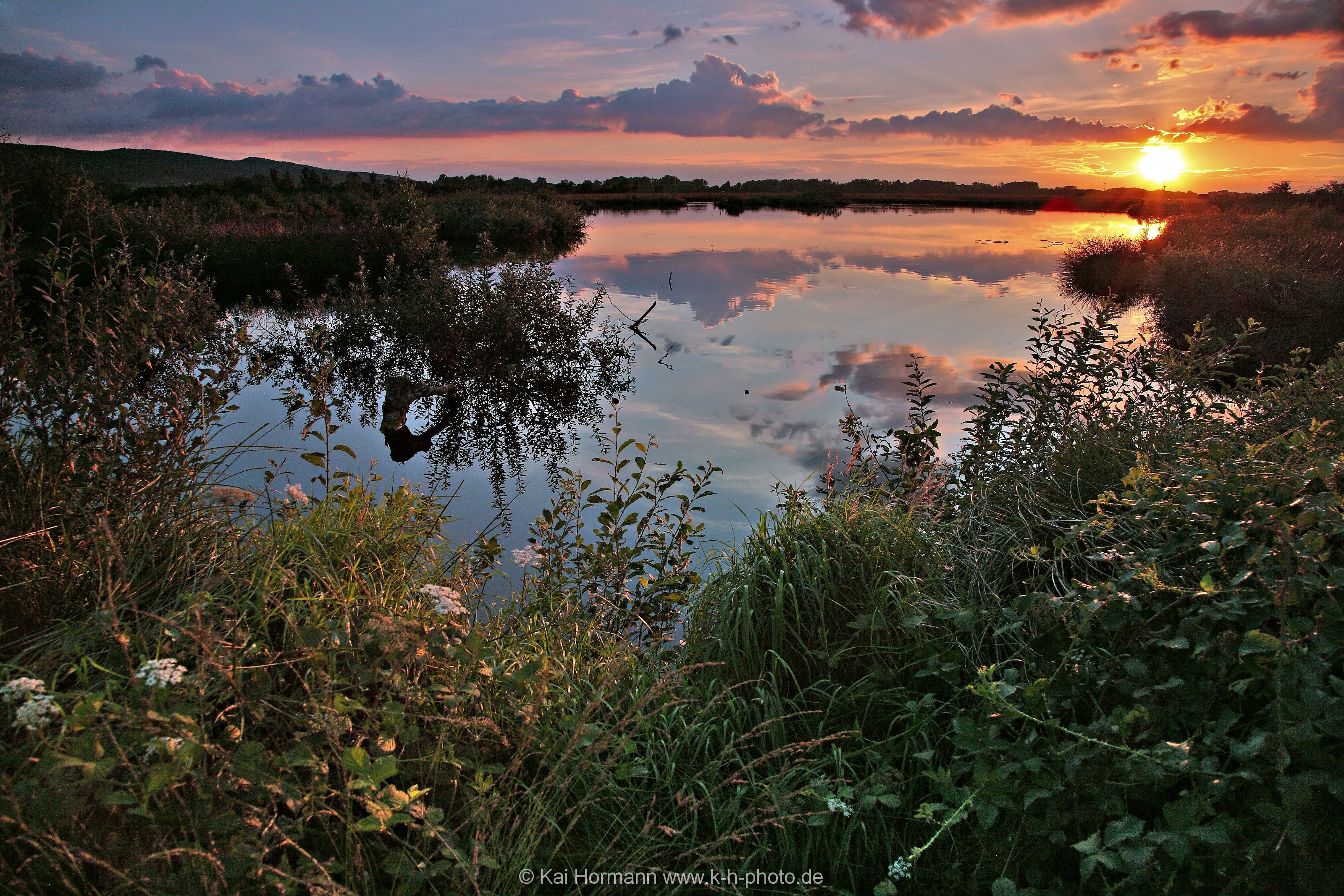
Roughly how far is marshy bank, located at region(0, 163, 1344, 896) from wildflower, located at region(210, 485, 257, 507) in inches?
1.4

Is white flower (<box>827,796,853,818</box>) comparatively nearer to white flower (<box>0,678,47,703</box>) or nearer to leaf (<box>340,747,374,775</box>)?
leaf (<box>340,747,374,775</box>)

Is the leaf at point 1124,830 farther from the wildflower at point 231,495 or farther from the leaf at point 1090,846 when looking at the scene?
the wildflower at point 231,495

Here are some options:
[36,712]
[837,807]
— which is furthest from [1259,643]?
[36,712]

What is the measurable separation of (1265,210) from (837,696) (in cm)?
3836

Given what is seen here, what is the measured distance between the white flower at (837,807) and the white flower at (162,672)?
1770mm

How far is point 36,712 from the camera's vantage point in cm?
148

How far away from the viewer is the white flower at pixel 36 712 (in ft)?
4.71

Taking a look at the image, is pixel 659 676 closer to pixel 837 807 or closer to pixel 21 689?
pixel 837 807

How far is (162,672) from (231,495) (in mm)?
2326

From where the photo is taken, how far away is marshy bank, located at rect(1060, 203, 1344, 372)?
35.9 feet

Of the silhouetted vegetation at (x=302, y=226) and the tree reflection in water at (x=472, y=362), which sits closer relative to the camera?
the tree reflection in water at (x=472, y=362)

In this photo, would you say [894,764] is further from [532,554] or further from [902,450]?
[902,450]

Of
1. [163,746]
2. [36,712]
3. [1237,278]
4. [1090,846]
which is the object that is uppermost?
[1237,278]

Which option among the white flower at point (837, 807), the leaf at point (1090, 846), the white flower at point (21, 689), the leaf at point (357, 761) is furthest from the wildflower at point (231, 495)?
→ the leaf at point (1090, 846)
